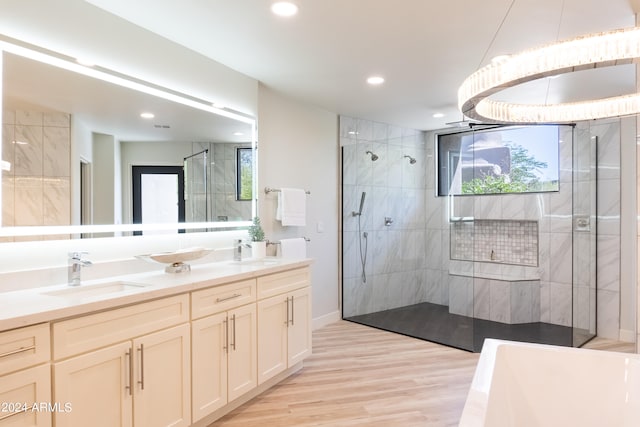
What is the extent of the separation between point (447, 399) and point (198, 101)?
286cm

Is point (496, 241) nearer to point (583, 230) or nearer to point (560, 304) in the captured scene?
point (560, 304)

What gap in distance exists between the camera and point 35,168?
2.18 metres

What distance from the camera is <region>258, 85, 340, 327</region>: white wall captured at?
4.01m

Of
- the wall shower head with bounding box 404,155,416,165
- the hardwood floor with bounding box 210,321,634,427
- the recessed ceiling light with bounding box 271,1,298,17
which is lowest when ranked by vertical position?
the hardwood floor with bounding box 210,321,634,427

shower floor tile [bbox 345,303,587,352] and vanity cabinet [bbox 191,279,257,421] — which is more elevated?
vanity cabinet [bbox 191,279,257,421]

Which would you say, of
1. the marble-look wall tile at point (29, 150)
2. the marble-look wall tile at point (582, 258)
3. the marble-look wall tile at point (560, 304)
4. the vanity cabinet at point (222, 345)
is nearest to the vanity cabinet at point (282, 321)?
the vanity cabinet at point (222, 345)

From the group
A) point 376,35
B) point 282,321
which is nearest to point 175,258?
point 282,321

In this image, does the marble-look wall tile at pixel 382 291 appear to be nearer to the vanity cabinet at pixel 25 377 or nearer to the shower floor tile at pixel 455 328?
the shower floor tile at pixel 455 328

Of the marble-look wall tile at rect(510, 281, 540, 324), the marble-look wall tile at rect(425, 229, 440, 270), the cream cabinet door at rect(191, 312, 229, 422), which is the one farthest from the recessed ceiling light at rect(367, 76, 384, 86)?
the marble-look wall tile at rect(510, 281, 540, 324)

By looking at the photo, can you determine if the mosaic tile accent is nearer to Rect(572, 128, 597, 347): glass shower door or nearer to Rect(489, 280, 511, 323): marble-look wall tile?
Rect(489, 280, 511, 323): marble-look wall tile

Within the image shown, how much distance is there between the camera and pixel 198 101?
317 cm

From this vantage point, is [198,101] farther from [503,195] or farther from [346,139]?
[503,195]

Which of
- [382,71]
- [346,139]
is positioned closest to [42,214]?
[382,71]

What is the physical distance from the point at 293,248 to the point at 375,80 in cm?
176
